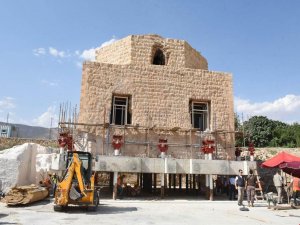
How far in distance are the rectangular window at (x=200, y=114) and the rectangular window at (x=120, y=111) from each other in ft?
12.1

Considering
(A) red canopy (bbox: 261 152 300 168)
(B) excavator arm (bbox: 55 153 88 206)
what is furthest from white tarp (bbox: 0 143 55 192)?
(A) red canopy (bbox: 261 152 300 168)

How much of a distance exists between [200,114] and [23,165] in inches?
A: 393

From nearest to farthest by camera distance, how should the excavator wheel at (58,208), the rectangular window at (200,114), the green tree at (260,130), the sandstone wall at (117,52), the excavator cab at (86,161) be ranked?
the excavator wheel at (58,208) → the excavator cab at (86,161) → the rectangular window at (200,114) → the sandstone wall at (117,52) → the green tree at (260,130)

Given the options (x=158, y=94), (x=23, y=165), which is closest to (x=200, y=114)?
(x=158, y=94)

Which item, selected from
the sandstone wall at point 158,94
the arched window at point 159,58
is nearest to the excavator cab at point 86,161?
the sandstone wall at point 158,94

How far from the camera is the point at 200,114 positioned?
18312 millimetres

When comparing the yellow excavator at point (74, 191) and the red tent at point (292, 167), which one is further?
the red tent at point (292, 167)

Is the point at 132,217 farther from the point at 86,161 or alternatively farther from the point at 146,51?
the point at 146,51

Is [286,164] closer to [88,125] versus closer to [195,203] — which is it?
[195,203]

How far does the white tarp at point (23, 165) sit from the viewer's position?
14180mm

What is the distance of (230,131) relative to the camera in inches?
681

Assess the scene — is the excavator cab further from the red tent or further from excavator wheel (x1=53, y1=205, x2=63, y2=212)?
the red tent

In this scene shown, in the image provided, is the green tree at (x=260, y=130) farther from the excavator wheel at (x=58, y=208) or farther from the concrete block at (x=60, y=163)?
the excavator wheel at (x=58, y=208)

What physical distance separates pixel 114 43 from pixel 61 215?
39.7 feet
